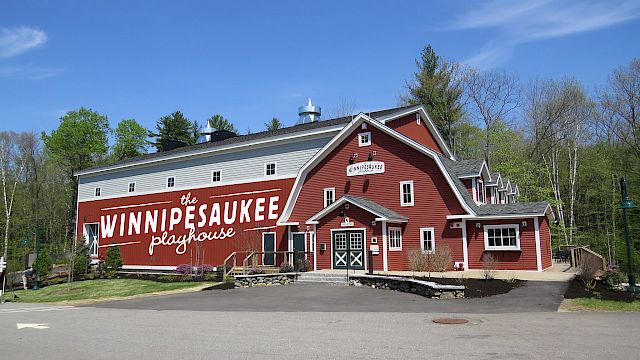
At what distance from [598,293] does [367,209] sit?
10.8 metres

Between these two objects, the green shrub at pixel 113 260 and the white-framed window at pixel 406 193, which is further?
the green shrub at pixel 113 260

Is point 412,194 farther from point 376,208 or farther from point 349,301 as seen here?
point 349,301

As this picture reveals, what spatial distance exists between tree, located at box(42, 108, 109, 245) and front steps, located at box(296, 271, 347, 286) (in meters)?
40.2

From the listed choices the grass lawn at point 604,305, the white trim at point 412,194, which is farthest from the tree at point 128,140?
the grass lawn at point 604,305

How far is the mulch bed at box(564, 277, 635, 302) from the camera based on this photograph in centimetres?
1358

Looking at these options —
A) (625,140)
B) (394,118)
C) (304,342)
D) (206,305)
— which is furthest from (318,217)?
Answer: (625,140)

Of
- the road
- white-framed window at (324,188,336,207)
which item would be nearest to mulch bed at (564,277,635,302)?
the road

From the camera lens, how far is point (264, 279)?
21359 mm

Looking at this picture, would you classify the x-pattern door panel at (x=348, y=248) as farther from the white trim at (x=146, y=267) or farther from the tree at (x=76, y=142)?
the tree at (x=76, y=142)

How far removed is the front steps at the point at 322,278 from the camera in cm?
2048

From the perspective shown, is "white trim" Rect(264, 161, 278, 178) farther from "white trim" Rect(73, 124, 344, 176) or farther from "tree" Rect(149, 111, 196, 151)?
"tree" Rect(149, 111, 196, 151)

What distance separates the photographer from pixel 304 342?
8.55 metres

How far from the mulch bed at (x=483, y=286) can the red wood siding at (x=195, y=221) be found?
39.2 feet

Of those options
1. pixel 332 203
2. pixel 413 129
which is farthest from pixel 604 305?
pixel 413 129
